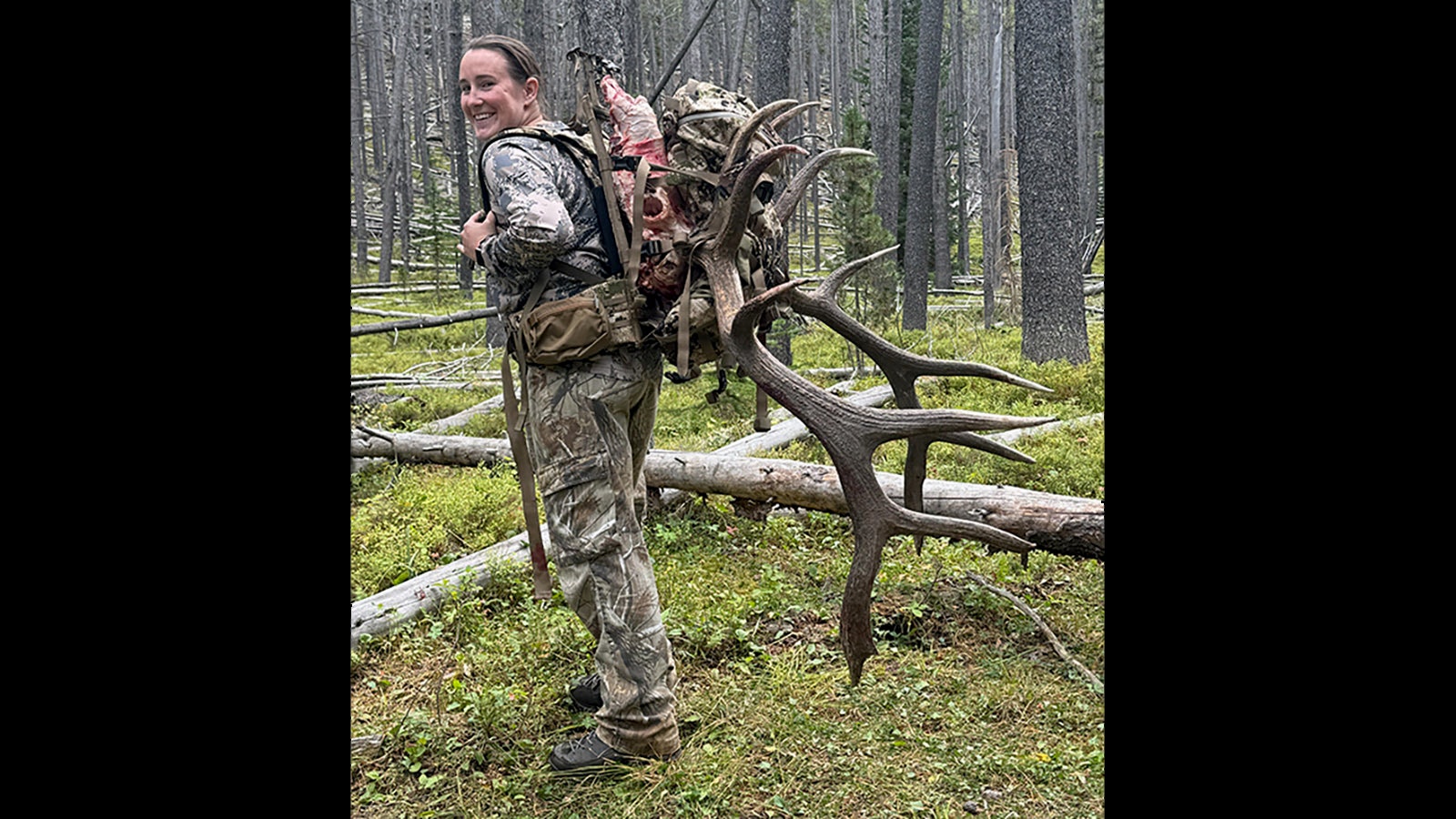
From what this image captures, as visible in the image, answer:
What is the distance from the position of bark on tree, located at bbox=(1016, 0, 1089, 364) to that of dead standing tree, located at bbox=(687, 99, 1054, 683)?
923 cm

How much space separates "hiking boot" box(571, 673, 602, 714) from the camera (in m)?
4.41

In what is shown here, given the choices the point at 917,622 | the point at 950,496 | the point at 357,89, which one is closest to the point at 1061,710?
the point at 917,622

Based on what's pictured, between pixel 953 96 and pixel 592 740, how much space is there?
1340 inches

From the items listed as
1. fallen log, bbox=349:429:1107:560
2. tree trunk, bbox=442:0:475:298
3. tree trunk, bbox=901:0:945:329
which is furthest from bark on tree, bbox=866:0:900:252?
fallen log, bbox=349:429:1107:560

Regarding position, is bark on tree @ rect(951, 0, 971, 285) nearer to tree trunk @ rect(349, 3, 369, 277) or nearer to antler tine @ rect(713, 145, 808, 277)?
tree trunk @ rect(349, 3, 369, 277)

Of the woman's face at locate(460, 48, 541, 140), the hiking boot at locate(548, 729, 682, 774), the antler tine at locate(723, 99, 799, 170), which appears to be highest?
the woman's face at locate(460, 48, 541, 140)

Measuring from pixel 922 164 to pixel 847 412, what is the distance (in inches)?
610

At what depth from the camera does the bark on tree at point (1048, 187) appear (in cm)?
1208

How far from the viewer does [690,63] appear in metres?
38.7

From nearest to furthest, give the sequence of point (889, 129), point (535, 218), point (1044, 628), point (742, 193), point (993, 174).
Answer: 1. point (742, 193)
2. point (535, 218)
3. point (1044, 628)
4. point (889, 129)
5. point (993, 174)

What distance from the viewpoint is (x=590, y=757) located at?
12.6 ft

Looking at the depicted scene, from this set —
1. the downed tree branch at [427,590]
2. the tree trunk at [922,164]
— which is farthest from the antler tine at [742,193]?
the tree trunk at [922,164]

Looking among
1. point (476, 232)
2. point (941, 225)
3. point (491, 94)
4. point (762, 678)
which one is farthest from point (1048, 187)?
point (941, 225)

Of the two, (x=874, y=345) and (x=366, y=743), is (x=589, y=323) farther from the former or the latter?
(x=366, y=743)
